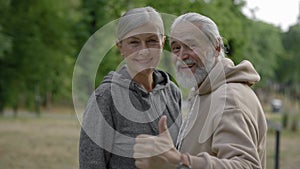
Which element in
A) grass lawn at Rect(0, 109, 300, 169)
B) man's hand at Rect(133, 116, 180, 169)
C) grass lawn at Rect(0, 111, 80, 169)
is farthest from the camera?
grass lawn at Rect(0, 109, 300, 169)

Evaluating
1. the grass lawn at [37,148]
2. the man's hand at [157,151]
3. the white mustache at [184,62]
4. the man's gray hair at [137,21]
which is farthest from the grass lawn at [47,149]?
the man's hand at [157,151]

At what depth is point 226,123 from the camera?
5.73ft

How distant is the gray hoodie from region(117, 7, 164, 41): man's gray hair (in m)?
0.23

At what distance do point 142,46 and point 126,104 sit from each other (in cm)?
28

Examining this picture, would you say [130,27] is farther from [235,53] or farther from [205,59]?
[235,53]

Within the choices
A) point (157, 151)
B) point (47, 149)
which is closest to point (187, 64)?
point (157, 151)

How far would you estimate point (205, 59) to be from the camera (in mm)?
1976

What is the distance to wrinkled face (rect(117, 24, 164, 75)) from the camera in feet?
7.52

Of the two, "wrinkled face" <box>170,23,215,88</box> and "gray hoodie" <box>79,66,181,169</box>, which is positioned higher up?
"wrinkled face" <box>170,23,215,88</box>

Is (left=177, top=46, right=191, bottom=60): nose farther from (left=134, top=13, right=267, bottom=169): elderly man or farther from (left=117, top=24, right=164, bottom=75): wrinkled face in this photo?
(left=117, top=24, right=164, bottom=75): wrinkled face

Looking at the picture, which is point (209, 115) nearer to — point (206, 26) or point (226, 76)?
point (226, 76)

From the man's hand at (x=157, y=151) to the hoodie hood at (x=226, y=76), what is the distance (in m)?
0.36

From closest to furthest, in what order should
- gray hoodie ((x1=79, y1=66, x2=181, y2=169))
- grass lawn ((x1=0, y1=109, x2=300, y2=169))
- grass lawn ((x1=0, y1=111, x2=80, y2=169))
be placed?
gray hoodie ((x1=79, y1=66, x2=181, y2=169)), grass lawn ((x1=0, y1=111, x2=80, y2=169)), grass lawn ((x1=0, y1=109, x2=300, y2=169))

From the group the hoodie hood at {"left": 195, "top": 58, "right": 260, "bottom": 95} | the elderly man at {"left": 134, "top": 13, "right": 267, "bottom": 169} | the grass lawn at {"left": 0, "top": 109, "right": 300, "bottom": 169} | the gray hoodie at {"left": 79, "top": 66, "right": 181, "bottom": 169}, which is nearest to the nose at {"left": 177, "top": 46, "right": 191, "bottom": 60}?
the elderly man at {"left": 134, "top": 13, "right": 267, "bottom": 169}
